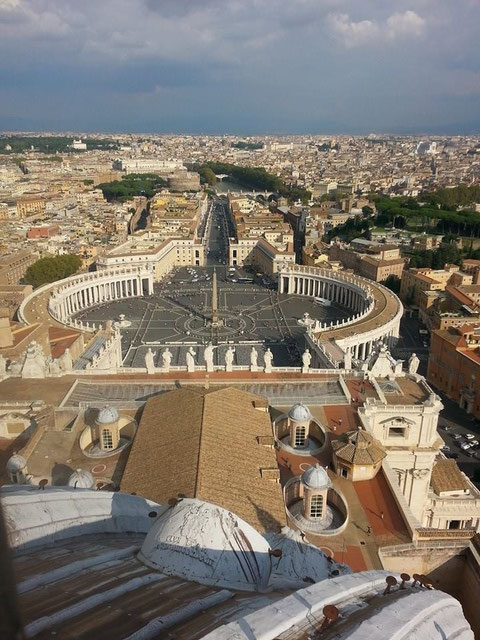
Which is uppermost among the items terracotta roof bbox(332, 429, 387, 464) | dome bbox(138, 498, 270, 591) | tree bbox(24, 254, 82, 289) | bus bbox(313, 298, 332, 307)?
dome bbox(138, 498, 270, 591)

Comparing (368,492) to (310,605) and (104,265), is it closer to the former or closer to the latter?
(310,605)

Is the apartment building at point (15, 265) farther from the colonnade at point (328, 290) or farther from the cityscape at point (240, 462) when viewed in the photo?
the colonnade at point (328, 290)

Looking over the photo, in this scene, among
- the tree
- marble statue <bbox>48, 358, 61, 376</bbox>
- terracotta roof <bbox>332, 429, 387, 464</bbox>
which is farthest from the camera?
the tree

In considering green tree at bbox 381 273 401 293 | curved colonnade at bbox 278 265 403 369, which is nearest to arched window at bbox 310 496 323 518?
curved colonnade at bbox 278 265 403 369

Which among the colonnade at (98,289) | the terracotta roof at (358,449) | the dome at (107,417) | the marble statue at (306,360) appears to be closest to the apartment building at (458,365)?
the marble statue at (306,360)

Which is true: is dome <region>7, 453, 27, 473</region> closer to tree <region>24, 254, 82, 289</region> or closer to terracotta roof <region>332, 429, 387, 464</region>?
terracotta roof <region>332, 429, 387, 464</region>

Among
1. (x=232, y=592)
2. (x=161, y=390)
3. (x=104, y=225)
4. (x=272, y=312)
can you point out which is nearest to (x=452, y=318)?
(x=272, y=312)
